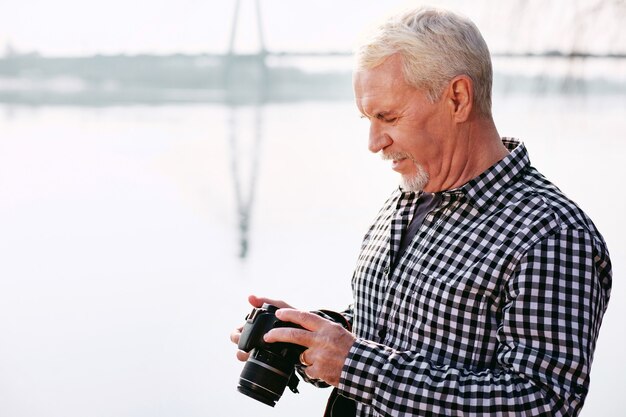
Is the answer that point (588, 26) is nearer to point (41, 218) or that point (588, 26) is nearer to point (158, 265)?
point (158, 265)

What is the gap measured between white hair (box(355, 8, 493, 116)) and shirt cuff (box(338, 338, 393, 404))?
37 cm

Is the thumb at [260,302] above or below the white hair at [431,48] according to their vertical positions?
below

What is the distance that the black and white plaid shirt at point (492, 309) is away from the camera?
100cm

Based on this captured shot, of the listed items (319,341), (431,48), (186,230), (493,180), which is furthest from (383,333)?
(186,230)

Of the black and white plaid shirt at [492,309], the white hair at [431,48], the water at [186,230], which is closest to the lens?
the black and white plaid shirt at [492,309]

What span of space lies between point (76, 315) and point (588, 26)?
5.98 feet

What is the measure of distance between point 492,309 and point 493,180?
19 cm

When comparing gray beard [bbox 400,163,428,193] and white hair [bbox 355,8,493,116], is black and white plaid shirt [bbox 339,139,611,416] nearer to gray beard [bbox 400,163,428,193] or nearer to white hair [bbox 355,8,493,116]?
gray beard [bbox 400,163,428,193]

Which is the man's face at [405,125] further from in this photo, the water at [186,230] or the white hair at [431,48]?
the water at [186,230]

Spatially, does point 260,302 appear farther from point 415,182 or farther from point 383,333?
point 415,182

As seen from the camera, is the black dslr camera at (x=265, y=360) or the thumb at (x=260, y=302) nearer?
the black dslr camera at (x=265, y=360)

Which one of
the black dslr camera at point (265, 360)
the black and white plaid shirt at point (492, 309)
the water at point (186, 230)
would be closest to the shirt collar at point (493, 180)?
the black and white plaid shirt at point (492, 309)

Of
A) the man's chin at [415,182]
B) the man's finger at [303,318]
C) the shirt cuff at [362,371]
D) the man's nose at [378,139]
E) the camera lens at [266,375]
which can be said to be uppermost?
the man's nose at [378,139]

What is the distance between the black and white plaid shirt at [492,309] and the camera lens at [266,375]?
0.47 ft
